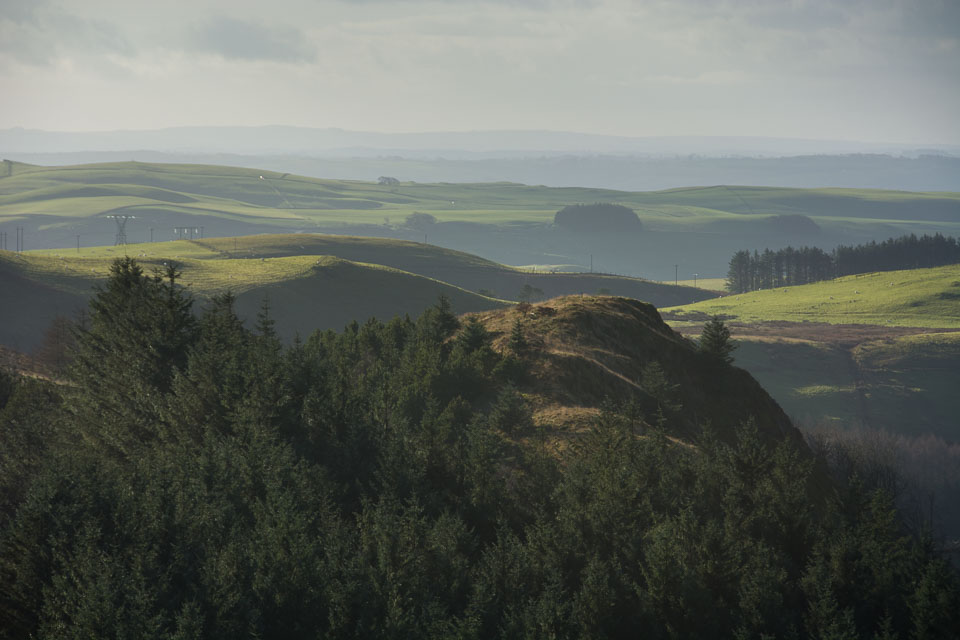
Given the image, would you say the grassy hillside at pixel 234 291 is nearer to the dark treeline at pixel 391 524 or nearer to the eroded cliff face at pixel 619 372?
the eroded cliff face at pixel 619 372

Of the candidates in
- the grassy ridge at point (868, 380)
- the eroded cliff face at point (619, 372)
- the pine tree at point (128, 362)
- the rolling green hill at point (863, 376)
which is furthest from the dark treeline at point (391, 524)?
the grassy ridge at point (868, 380)

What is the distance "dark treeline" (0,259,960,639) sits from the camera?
30844 millimetres

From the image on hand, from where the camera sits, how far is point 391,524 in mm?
34969

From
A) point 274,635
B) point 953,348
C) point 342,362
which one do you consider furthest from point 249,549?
point 953,348

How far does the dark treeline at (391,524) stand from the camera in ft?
101

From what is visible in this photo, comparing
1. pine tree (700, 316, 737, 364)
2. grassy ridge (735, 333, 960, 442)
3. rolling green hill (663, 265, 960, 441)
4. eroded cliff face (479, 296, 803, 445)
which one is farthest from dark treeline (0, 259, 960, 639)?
grassy ridge (735, 333, 960, 442)

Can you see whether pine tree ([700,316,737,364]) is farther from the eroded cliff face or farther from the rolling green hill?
the rolling green hill

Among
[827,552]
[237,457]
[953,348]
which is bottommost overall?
[953,348]

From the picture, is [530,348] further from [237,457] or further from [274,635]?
[274,635]

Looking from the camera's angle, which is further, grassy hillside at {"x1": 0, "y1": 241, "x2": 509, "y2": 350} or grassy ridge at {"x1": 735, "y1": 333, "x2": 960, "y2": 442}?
grassy ridge at {"x1": 735, "y1": 333, "x2": 960, "y2": 442}

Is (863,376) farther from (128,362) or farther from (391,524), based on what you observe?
(391,524)

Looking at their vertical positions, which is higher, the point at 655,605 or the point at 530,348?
the point at 530,348

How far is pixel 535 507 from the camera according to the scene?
39.7 metres

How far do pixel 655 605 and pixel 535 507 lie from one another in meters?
7.85
